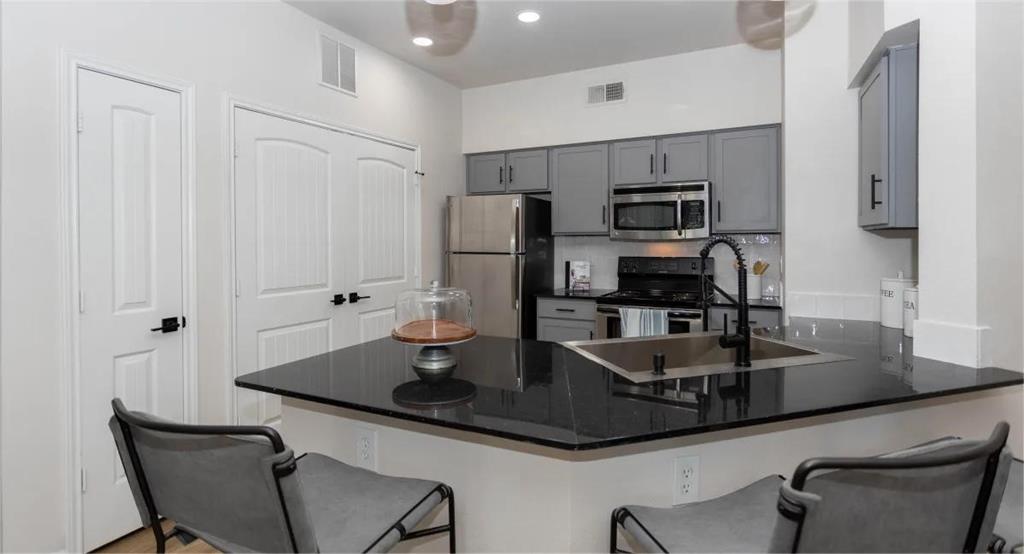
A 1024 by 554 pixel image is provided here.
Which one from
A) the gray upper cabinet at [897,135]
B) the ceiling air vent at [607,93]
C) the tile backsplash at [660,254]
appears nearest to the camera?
the gray upper cabinet at [897,135]

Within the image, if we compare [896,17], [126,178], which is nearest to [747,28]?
[896,17]

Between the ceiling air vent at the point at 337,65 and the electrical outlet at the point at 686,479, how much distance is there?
3072mm

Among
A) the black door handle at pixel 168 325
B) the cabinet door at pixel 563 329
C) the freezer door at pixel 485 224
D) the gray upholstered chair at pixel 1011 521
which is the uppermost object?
the freezer door at pixel 485 224

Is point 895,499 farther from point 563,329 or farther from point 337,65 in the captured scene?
point 337,65

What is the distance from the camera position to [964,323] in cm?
179

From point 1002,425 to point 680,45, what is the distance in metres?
3.49

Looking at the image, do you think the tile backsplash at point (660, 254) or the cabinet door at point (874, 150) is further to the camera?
the tile backsplash at point (660, 254)

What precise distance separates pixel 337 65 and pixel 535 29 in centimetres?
130

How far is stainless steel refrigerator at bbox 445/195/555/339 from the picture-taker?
13.7 feet

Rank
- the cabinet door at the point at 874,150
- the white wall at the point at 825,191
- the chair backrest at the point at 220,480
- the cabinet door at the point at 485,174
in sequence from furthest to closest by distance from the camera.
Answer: the cabinet door at the point at 485,174
the white wall at the point at 825,191
the cabinet door at the point at 874,150
the chair backrest at the point at 220,480

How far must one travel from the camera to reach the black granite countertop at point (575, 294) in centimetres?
412

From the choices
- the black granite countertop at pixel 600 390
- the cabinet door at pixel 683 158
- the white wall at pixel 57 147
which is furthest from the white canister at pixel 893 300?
the white wall at pixel 57 147

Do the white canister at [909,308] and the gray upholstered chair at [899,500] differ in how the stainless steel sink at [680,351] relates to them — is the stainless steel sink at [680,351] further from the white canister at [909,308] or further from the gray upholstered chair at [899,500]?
the gray upholstered chair at [899,500]

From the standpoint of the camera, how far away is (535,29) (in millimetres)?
3582
